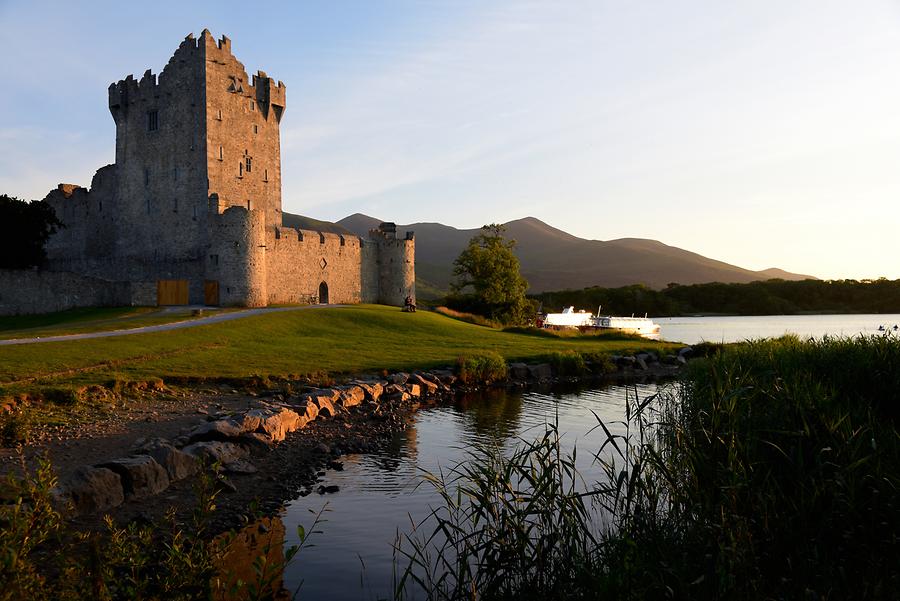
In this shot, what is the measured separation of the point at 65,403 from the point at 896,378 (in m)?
18.1

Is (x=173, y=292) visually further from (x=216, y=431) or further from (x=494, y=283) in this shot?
(x=216, y=431)

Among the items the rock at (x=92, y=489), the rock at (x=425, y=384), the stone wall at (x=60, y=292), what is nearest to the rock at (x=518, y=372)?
the rock at (x=425, y=384)

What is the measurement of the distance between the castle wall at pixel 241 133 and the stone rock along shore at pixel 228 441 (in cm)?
3100

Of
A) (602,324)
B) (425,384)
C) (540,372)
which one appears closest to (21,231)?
(425,384)

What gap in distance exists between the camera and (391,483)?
12.4 meters

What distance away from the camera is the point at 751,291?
392 feet

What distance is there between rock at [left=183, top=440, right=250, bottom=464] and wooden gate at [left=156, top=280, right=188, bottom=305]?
36723 mm

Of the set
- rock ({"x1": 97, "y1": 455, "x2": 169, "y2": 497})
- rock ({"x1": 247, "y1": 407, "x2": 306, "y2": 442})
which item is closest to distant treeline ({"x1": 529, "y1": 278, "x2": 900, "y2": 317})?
rock ({"x1": 247, "y1": 407, "x2": 306, "y2": 442})

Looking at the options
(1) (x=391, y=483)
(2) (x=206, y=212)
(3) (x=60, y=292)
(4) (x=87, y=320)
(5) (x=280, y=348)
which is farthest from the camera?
(2) (x=206, y=212)

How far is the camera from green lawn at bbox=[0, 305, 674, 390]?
20.2 meters

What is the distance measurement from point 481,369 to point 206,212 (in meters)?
32.1

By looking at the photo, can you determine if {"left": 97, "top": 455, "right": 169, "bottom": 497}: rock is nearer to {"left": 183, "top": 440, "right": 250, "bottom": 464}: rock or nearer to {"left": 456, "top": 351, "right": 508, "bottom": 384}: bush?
{"left": 183, "top": 440, "right": 250, "bottom": 464}: rock

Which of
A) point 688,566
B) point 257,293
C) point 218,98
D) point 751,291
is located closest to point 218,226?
point 257,293

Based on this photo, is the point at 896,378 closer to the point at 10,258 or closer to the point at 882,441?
the point at 882,441
